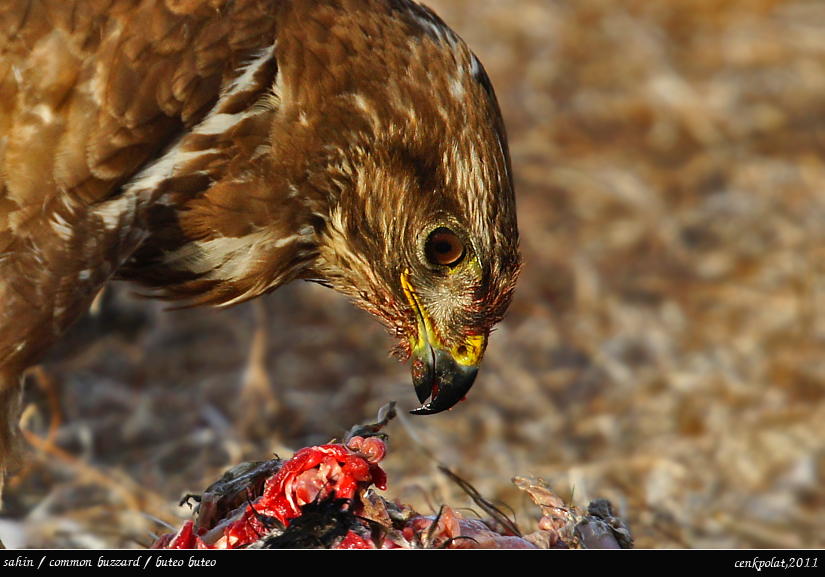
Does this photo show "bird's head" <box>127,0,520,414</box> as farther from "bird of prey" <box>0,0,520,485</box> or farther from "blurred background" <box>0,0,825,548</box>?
"blurred background" <box>0,0,825,548</box>

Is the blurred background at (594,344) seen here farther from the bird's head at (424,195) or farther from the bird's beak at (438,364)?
the bird's head at (424,195)

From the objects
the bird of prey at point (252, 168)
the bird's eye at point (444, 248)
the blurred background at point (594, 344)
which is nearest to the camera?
the bird of prey at point (252, 168)

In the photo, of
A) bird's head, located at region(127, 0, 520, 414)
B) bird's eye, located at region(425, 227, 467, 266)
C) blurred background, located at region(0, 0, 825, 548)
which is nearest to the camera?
bird's head, located at region(127, 0, 520, 414)

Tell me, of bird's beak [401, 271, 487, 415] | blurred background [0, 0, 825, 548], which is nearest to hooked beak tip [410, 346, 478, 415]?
bird's beak [401, 271, 487, 415]

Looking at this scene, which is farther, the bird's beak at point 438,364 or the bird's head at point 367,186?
the bird's beak at point 438,364

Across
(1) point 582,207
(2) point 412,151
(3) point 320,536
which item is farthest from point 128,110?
(1) point 582,207

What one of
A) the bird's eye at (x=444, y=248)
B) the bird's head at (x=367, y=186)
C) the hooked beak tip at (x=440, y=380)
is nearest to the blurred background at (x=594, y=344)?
the hooked beak tip at (x=440, y=380)

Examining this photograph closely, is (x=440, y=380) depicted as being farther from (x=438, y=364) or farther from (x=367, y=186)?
(x=367, y=186)
